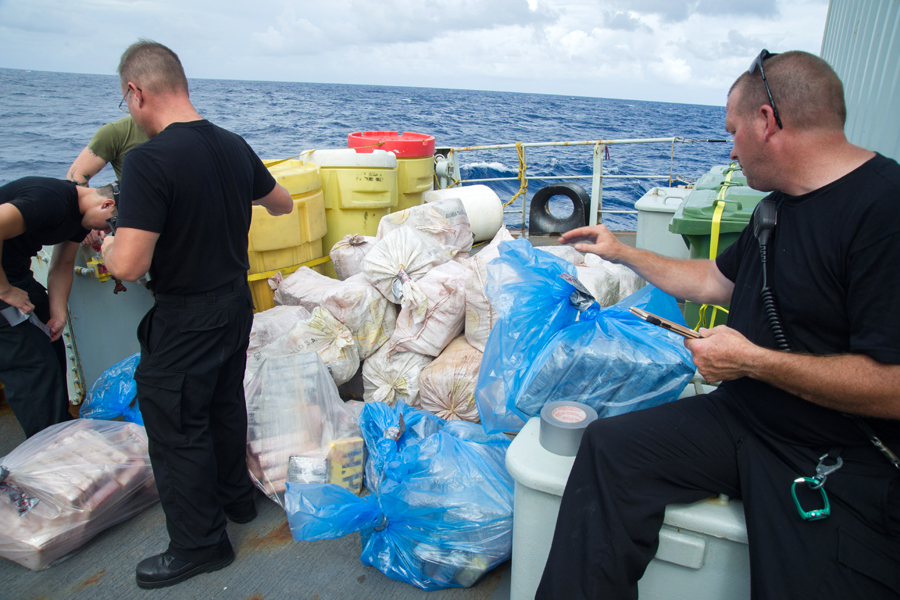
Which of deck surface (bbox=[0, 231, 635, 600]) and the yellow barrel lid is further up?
the yellow barrel lid

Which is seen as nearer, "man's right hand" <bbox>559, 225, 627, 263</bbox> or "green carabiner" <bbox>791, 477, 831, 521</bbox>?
"green carabiner" <bbox>791, 477, 831, 521</bbox>

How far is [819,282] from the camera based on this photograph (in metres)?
1.28

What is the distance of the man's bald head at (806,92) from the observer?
1.30 m

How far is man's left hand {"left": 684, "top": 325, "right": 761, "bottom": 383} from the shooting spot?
1298 mm

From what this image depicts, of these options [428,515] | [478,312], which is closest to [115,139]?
[478,312]

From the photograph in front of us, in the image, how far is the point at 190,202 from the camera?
189cm

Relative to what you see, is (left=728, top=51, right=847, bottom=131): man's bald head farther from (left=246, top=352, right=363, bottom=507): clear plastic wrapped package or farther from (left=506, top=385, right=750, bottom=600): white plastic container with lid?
(left=246, top=352, right=363, bottom=507): clear plastic wrapped package

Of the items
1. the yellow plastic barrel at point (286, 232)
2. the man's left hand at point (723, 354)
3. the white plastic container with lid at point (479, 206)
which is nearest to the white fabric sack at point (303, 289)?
the yellow plastic barrel at point (286, 232)

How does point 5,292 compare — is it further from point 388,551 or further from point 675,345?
point 675,345

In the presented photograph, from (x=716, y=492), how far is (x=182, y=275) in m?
1.83

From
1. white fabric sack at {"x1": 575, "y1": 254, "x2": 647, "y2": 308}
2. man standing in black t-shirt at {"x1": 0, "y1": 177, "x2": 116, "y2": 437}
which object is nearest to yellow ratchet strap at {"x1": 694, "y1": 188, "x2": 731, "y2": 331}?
white fabric sack at {"x1": 575, "y1": 254, "x2": 647, "y2": 308}

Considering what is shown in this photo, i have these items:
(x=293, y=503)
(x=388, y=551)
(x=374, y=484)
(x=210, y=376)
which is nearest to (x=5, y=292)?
(x=210, y=376)

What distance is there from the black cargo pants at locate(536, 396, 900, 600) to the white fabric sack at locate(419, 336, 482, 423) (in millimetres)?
1327

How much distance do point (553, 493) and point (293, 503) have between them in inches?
41.5
